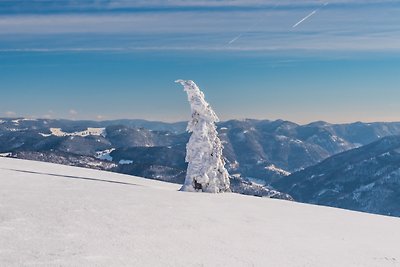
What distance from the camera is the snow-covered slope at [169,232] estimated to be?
1493 centimetres

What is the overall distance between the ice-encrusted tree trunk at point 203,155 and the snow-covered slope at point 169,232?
5234 millimetres

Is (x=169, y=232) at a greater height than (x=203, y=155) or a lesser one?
lesser

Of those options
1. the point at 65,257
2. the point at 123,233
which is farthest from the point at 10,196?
the point at 65,257

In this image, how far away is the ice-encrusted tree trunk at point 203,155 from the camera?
35.5 metres

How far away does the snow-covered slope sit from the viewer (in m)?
14.9

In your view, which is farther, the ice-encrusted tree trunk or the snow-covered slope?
the ice-encrusted tree trunk

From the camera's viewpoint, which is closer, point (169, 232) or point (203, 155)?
point (169, 232)

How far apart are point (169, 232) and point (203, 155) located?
1709cm

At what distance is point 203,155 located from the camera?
35.7 meters

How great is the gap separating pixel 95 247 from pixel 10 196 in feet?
34.7

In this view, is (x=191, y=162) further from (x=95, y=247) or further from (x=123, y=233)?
(x=95, y=247)

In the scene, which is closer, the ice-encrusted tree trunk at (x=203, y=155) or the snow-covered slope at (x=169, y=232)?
the snow-covered slope at (x=169, y=232)

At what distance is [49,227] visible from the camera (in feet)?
A: 58.2

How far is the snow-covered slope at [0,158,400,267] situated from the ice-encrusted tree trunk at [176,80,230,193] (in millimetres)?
5234
